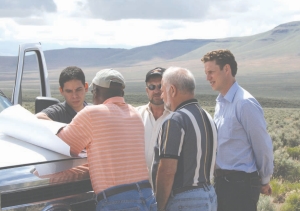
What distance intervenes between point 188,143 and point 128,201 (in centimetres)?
56

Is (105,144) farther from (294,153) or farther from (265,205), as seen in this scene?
(294,153)

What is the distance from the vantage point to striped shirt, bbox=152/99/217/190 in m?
3.34

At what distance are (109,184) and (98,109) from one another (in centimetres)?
46

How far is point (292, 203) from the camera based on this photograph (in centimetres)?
815

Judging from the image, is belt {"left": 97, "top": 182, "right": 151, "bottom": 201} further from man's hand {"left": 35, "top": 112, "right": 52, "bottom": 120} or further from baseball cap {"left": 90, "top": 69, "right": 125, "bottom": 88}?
man's hand {"left": 35, "top": 112, "right": 52, "bottom": 120}

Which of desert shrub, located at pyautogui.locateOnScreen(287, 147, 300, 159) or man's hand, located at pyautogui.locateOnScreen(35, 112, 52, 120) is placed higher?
man's hand, located at pyautogui.locateOnScreen(35, 112, 52, 120)

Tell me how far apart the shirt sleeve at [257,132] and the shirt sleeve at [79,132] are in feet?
5.08

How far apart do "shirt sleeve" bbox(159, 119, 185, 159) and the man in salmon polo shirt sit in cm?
15

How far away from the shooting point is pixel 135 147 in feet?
10.8

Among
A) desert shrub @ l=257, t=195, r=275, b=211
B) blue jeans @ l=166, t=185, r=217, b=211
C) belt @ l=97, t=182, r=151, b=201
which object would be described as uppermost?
belt @ l=97, t=182, r=151, b=201

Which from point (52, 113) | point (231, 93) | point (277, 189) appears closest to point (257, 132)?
point (231, 93)

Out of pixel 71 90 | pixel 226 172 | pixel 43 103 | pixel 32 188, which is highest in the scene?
pixel 71 90

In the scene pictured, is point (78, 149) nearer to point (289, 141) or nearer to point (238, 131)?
point (238, 131)

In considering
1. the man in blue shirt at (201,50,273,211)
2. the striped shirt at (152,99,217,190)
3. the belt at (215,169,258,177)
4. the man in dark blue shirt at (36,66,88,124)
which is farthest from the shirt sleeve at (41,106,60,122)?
the belt at (215,169,258,177)
